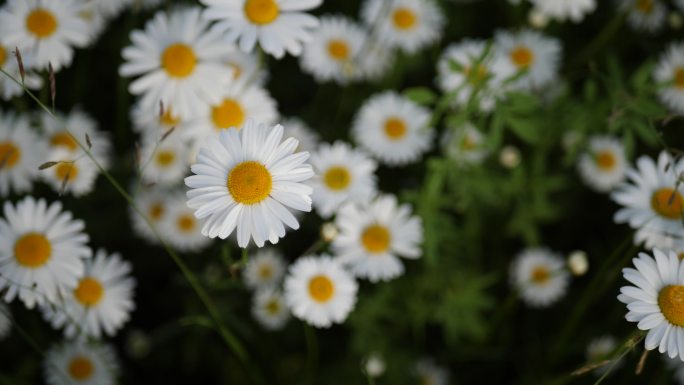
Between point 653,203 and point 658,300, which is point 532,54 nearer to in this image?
point 653,203

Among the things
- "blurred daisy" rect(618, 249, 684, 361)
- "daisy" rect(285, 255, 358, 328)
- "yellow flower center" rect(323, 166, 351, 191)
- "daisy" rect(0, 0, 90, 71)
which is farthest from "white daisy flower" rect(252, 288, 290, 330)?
"blurred daisy" rect(618, 249, 684, 361)

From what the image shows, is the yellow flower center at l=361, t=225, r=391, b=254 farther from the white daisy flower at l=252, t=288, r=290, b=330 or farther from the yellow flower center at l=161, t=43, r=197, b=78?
the yellow flower center at l=161, t=43, r=197, b=78

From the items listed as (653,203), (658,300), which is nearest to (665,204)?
(653,203)

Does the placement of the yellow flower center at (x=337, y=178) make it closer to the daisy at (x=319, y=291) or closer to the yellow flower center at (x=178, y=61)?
the daisy at (x=319, y=291)

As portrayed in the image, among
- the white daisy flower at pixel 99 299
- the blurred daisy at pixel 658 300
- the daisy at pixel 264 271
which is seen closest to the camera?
the blurred daisy at pixel 658 300

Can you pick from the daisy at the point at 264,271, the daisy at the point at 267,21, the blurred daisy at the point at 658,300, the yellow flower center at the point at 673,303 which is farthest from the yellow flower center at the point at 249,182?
the daisy at the point at 264,271
